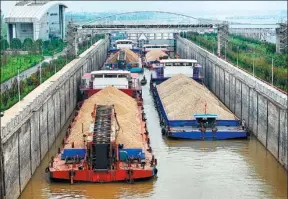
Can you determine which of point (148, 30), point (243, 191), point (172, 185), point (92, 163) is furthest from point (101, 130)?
point (148, 30)

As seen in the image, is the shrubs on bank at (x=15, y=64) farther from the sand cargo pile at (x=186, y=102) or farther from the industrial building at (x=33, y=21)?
the industrial building at (x=33, y=21)

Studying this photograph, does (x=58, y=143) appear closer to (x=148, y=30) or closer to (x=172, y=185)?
(x=172, y=185)

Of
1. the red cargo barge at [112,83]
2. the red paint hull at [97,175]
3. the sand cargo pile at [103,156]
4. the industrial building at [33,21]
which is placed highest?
the industrial building at [33,21]

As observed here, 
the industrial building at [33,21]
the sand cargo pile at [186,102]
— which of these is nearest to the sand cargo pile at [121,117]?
the sand cargo pile at [186,102]

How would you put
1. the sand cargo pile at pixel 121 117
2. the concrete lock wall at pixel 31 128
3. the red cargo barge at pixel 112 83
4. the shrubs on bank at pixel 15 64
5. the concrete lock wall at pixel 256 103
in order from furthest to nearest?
the shrubs on bank at pixel 15 64
the red cargo barge at pixel 112 83
the concrete lock wall at pixel 256 103
the sand cargo pile at pixel 121 117
the concrete lock wall at pixel 31 128

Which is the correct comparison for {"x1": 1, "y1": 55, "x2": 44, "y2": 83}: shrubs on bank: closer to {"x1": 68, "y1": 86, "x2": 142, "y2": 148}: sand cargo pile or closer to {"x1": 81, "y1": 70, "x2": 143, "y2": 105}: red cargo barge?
{"x1": 81, "y1": 70, "x2": 143, "y2": 105}: red cargo barge

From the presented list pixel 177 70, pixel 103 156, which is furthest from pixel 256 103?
pixel 177 70
